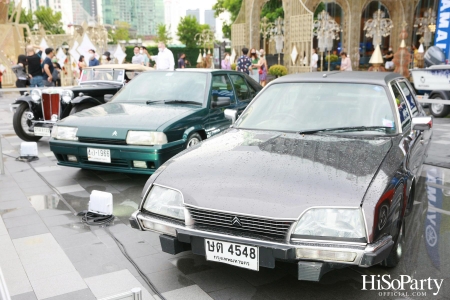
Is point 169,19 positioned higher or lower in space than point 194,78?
higher

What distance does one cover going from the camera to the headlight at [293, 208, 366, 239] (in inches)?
106

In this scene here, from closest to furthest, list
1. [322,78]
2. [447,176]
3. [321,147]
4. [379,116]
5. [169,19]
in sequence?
[321,147] < [379,116] < [322,78] < [447,176] < [169,19]

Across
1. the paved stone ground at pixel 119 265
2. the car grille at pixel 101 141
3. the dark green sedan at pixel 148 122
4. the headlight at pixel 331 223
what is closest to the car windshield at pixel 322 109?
the paved stone ground at pixel 119 265

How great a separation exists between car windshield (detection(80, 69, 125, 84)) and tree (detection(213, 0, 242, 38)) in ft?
125

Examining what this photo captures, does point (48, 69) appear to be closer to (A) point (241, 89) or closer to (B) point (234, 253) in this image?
(A) point (241, 89)

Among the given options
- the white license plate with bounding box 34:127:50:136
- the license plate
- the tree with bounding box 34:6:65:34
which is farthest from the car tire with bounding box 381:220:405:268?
the tree with bounding box 34:6:65:34

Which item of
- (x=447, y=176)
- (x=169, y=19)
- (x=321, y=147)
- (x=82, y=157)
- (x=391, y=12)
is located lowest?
(x=447, y=176)

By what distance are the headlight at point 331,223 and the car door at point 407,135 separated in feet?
3.38

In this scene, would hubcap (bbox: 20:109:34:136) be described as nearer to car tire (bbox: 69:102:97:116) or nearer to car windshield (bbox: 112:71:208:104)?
car tire (bbox: 69:102:97:116)

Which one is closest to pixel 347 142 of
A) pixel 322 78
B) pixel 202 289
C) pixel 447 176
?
pixel 322 78

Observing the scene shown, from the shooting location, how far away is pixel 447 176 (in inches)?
248

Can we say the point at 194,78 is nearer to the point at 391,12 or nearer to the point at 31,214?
the point at 31,214

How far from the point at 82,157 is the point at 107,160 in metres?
0.46

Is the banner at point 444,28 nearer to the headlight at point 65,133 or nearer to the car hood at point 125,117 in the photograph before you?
the car hood at point 125,117
